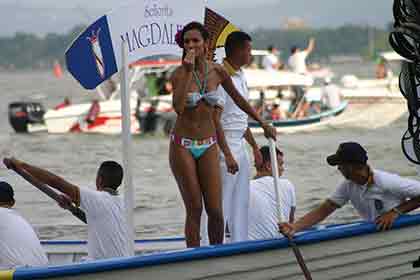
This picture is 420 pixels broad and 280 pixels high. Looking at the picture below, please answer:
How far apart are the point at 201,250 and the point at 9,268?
4.29 ft

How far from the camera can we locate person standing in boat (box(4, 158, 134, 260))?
7887mm

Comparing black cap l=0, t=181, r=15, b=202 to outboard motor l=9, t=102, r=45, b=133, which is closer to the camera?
black cap l=0, t=181, r=15, b=202

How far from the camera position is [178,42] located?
7.58 metres

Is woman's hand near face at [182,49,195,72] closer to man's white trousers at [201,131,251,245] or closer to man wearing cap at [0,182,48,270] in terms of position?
Result: man's white trousers at [201,131,251,245]

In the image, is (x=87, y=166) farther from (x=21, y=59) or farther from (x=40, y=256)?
(x=21, y=59)

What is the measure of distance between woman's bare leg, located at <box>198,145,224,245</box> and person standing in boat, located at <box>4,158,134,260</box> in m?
0.65

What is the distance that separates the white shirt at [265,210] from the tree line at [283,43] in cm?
13514

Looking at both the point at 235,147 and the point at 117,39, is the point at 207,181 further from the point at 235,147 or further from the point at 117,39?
the point at 117,39

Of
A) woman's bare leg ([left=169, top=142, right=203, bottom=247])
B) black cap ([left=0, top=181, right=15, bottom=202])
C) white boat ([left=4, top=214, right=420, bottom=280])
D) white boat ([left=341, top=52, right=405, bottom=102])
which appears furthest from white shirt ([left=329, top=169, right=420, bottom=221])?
white boat ([left=341, top=52, right=405, bottom=102])

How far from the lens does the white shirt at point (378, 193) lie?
25.1ft

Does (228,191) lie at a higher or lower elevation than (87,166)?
higher

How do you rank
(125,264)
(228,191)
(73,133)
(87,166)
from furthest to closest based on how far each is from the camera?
(73,133) < (87,166) < (228,191) < (125,264)

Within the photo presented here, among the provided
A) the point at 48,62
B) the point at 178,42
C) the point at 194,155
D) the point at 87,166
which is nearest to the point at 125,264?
the point at 194,155

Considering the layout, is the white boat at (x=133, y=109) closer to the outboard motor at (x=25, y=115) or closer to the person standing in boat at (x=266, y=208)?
the outboard motor at (x=25, y=115)
